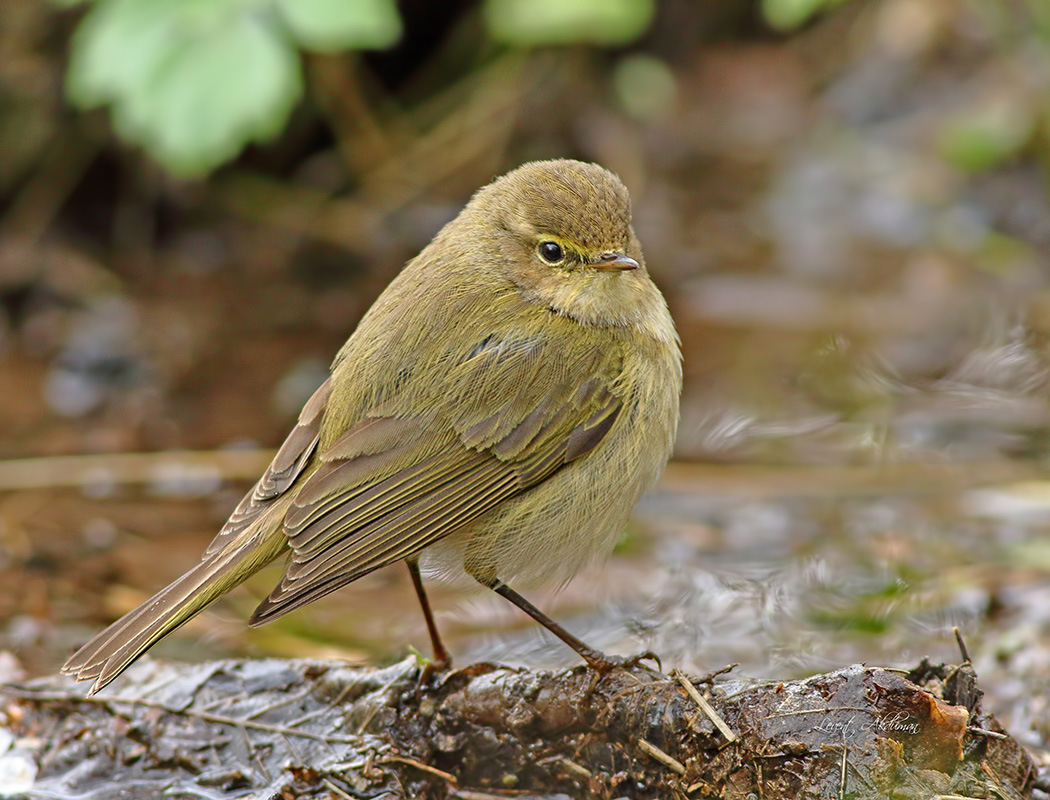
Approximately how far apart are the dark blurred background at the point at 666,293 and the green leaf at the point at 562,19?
50 mm

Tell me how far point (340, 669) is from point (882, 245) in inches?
216

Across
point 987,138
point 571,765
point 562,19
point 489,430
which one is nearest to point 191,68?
point 562,19

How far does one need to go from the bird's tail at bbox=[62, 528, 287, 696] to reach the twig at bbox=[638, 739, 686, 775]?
1205 millimetres

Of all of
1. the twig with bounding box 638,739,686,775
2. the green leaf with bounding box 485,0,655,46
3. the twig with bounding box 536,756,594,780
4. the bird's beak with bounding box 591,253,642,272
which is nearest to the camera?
the twig with bounding box 638,739,686,775

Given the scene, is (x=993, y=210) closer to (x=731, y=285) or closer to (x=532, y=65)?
(x=731, y=285)

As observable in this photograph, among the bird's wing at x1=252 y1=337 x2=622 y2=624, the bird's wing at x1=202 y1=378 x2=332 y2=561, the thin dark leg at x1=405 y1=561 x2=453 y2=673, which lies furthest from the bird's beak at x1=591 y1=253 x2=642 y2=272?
the thin dark leg at x1=405 y1=561 x2=453 y2=673

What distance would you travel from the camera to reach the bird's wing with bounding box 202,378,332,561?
4.03 m

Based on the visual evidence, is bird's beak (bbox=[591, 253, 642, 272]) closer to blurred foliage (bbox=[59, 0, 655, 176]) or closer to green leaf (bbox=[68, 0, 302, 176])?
blurred foliage (bbox=[59, 0, 655, 176])

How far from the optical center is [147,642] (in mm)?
3631

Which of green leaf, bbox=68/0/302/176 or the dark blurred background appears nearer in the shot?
the dark blurred background

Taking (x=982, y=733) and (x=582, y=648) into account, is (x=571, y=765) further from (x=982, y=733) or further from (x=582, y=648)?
(x=982, y=733)

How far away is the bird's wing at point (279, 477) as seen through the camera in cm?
403

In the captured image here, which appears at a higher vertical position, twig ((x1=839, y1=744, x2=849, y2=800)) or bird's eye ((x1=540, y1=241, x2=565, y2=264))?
bird's eye ((x1=540, y1=241, x2=565, y2=264))

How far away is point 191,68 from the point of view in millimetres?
6375
